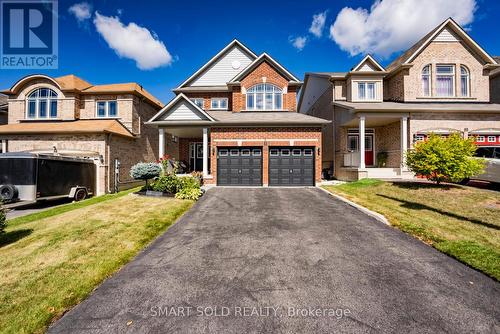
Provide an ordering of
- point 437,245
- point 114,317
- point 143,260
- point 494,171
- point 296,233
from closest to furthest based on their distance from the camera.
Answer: point 114,317, point 143,260, point 437,245, point 296,233, point 494,171

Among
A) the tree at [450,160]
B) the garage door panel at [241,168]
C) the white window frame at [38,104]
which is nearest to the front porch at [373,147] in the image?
the tree at [450,160]

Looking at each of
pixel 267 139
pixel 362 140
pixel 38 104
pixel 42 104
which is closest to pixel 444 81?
pixel 362 140

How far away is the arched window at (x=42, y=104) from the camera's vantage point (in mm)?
17688

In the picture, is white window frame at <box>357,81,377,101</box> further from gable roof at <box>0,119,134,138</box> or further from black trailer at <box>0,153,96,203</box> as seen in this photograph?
black trailer at <box>0,153,96,203</box>

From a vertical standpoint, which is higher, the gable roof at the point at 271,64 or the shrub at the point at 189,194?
the gable roof at the point at 271,64

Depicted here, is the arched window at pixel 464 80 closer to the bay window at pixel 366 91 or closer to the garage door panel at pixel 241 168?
the bay window at pixel 366 91

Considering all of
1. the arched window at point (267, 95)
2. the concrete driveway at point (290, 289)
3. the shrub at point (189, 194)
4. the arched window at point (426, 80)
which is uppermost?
the arched window at point (426, 80)

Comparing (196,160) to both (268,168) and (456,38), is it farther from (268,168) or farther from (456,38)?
(456,38)

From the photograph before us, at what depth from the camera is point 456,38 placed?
17125 mm

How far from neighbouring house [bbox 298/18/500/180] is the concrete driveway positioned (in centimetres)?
1139

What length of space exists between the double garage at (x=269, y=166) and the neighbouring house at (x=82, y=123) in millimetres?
8102

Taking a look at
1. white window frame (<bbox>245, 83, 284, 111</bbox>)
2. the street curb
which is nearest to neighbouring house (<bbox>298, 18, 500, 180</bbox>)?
white window frame (<bbox>245, 83, 284, 111</bbox>)

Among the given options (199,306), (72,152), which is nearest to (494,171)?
(199,306)

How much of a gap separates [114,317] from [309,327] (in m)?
2.66
